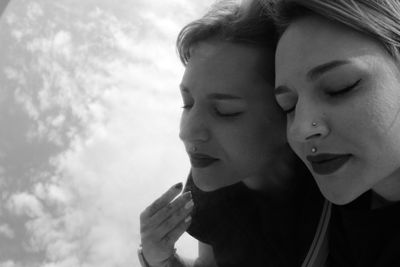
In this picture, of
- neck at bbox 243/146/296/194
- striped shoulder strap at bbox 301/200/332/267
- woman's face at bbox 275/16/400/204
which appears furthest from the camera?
neck at bbox 243/146/296/194

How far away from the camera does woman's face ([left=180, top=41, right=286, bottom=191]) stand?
627mm

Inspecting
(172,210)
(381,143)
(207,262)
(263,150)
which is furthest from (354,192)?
(207,262)

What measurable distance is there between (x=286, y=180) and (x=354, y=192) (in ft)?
0.88

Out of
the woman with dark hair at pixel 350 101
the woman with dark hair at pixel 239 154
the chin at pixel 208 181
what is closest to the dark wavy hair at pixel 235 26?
the woman with dark hair at pixel 239 154

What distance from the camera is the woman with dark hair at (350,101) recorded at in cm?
43

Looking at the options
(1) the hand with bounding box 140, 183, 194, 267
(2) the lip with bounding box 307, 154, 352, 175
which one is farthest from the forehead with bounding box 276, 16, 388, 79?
(1) the hand with bounding box 140, 183, 194, 267

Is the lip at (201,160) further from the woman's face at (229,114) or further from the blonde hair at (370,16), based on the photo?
the blonde hair at (370,16)

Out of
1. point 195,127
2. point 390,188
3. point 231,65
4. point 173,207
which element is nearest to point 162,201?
point 173,207

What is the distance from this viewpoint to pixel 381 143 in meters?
0.43

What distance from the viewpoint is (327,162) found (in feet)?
1.57

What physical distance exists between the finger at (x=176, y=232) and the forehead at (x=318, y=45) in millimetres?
364

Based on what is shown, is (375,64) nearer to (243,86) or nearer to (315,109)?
(315,109)

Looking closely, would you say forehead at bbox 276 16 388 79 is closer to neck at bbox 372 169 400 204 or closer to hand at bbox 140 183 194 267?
neck at bbox 372 169 400 204

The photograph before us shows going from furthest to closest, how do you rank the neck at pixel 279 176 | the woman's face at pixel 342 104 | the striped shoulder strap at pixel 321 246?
the neck at pixel 279 176 < the striped shoulder strap at pixel 321 246 < the woman's face at pixel 342 104
